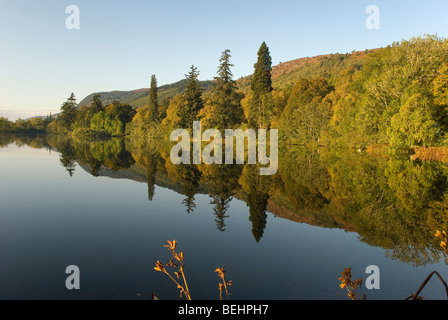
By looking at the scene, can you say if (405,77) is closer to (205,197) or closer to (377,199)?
(377,199)

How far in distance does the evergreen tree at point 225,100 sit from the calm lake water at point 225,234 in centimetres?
3871

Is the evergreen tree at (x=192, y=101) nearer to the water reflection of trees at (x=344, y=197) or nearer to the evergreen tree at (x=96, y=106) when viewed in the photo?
the water reflection of trees at (x=344, y=197)

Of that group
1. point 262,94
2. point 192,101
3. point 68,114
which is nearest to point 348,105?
point 262,94

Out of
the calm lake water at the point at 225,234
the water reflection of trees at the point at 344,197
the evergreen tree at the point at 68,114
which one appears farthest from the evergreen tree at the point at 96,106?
the calm lake water at the point at 225,234

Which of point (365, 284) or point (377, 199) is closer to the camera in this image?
point (365, 284)

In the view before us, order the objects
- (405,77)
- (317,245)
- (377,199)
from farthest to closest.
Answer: (405,77), (377,199), (317,245)

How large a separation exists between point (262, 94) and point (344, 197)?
45573mm

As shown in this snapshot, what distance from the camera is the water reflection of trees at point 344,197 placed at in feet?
33.7

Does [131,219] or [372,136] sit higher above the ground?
[372,136]

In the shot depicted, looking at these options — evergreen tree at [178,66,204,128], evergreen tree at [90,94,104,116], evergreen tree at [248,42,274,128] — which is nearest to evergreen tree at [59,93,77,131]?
evergreen tree at [90,94,104,116]

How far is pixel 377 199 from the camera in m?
14.8
